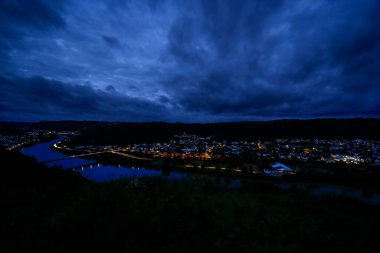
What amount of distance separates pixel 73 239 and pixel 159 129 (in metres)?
136

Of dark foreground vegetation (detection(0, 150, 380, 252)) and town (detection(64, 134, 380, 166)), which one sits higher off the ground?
dark foreground vegetation (detection(0, 150, 380, 252))

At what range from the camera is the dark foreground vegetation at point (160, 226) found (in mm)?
3725

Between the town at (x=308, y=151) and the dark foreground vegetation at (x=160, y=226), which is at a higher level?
the dark foreground vegetation at (x=160, y=226)

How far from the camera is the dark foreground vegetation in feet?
12.2

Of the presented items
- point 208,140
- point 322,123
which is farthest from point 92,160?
point 322,123

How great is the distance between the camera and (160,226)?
4.12 meters

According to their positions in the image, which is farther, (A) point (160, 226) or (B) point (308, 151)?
(B) point (308, 151)

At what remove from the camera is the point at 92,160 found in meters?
84.8

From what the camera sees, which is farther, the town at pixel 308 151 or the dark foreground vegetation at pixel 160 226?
the town at pixel 308 151

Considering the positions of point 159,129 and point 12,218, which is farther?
point 159,129

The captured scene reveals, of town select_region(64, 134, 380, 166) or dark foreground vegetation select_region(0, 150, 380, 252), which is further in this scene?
town select_region(64, 134, 380, 166)

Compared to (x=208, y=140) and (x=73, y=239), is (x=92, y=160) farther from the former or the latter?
(x=73, y=239)

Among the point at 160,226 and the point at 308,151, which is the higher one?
the point at 160,226

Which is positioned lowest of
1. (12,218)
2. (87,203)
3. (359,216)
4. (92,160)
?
(92,160)
